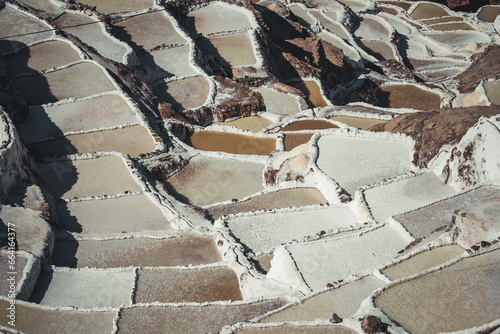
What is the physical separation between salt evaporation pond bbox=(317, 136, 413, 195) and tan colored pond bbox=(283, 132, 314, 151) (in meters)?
1.34

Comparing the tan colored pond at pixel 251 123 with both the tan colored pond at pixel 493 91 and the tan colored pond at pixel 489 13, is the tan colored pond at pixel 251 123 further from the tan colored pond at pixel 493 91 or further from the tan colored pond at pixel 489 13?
the tan colored pond at pixel 489 13

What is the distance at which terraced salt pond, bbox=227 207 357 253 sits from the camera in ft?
36.4

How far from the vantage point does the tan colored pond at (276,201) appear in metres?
12.8

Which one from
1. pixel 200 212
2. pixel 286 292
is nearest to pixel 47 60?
pixel 200 212

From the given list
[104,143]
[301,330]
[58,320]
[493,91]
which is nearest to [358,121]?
[493,91]

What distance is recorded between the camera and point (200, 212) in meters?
12.6

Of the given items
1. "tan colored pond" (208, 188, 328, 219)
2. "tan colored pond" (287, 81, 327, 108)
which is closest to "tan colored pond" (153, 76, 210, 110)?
"tan colored pond" (287, 81, 327, 108)

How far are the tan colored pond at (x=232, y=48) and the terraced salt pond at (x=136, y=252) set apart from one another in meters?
11.0

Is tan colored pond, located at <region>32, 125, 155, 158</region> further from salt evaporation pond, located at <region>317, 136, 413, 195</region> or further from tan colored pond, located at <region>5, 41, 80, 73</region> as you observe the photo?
salt evaporation pond, located at <region>317, 136, 413, 195</region>

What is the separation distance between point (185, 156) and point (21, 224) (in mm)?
5568

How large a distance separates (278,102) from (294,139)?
11.3 ft

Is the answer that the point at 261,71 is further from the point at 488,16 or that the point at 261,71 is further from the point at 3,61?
the point at 488,16

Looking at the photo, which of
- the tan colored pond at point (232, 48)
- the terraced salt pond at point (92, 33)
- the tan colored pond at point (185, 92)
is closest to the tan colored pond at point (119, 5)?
the terraced salt pond at point (92, 33)

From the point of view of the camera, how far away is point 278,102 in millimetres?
19266
